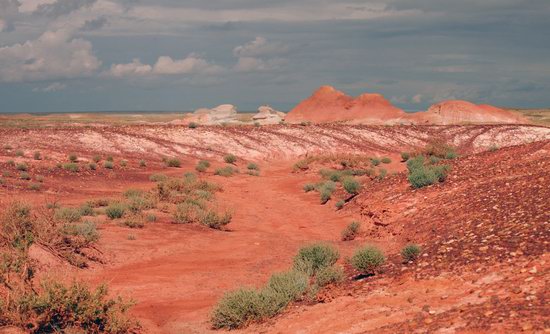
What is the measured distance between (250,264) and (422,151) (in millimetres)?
25108

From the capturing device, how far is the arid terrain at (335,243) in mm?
8570

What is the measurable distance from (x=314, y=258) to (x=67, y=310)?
5304 mm

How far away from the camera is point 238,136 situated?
47.4 metres

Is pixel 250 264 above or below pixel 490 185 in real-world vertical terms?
below

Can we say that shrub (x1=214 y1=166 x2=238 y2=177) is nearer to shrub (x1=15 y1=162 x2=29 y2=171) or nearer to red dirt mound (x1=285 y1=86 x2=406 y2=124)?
shrub (x1=15 y1=162 x2=29 y2=171)

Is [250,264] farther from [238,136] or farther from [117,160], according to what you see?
[238,136]

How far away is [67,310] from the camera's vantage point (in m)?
8.69

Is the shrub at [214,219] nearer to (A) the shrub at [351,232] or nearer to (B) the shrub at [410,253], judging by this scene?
(A) the shrub at [351,232]

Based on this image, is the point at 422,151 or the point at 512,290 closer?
the point at 512,290

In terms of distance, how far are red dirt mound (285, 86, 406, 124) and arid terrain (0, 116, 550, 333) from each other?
48.7m

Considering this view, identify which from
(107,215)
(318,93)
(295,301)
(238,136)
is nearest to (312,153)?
(238,136)

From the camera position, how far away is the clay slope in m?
7.66

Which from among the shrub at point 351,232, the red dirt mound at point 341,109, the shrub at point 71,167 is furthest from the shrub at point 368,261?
the red dirt mound at point 341,109

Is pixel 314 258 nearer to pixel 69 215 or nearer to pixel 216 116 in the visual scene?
pixel 69 215
